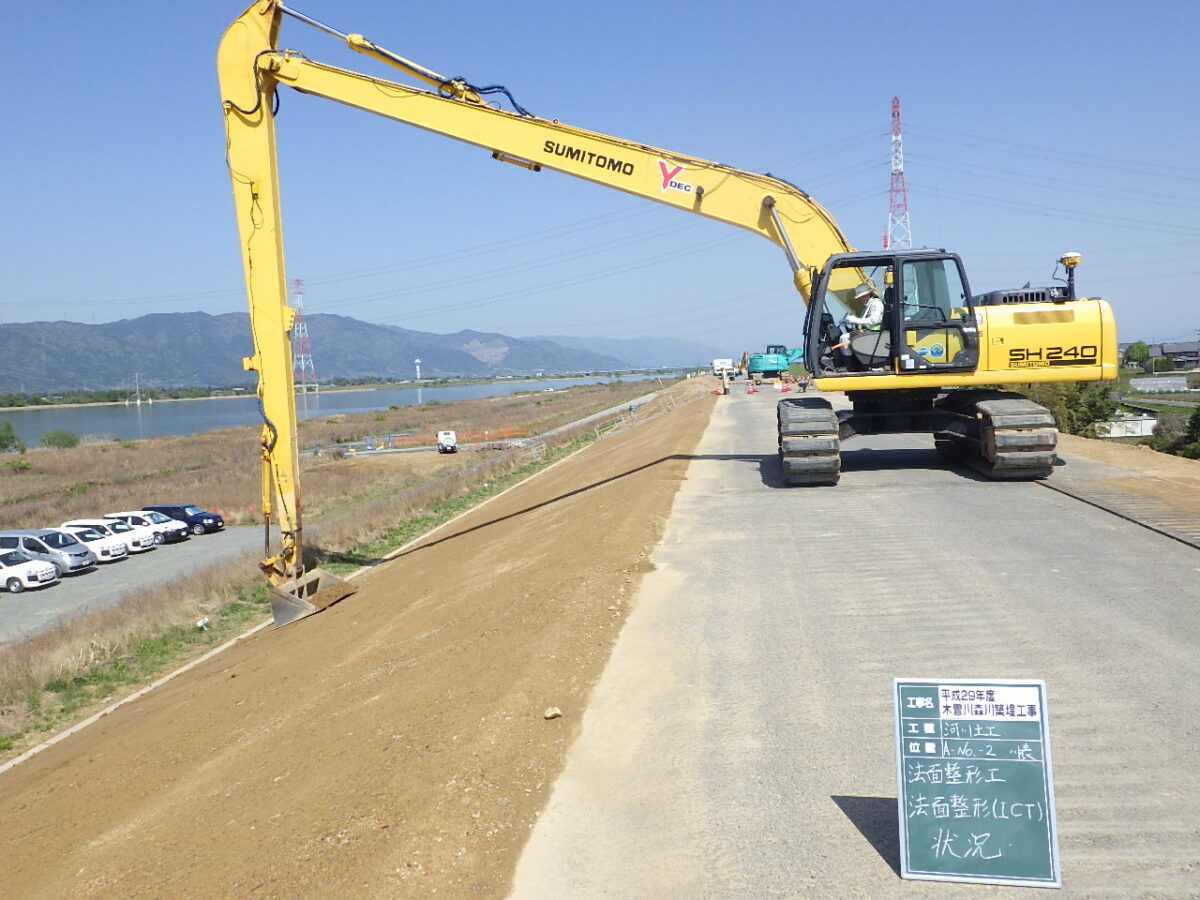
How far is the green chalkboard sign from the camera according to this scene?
13.8 ft

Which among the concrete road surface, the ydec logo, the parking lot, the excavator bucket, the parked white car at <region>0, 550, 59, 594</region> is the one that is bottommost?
the parking lot

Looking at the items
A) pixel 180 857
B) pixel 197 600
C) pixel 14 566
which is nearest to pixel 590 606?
pixel 180 857

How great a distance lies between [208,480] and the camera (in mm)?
50125

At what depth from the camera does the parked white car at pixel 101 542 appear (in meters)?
29.5

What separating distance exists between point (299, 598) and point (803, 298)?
10106mm

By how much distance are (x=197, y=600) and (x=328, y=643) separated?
837 centimetres

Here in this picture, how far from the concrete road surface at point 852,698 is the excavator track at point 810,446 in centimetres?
238

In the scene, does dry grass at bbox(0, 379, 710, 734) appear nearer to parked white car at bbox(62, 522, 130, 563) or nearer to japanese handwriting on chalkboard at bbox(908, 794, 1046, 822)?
parked white car at bbox(62, 522, 130, 563)

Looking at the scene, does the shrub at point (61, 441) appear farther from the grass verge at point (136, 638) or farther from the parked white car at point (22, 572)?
the grass verge at point (136, 638)

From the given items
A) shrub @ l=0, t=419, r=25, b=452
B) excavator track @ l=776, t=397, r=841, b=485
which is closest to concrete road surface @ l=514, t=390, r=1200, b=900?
excavator track @ l=776, t=397, r=841, b=485

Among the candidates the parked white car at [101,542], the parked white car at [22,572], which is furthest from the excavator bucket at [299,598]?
the parked white car at [101,542]

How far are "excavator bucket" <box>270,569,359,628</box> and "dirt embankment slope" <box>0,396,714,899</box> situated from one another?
0.41 m

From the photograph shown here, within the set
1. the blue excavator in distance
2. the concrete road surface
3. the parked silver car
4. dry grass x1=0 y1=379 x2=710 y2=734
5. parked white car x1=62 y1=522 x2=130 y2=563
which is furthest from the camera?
the blue excavator in distance

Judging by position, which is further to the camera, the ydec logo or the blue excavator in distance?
the blue excavator in distance
